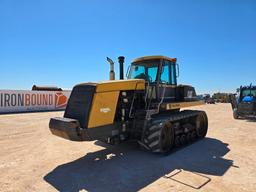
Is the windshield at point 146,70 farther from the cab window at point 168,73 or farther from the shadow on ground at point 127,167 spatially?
the shadow on ground at point 127,167

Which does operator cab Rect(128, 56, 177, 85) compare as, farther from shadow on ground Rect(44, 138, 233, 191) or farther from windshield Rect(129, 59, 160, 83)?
shadow on ground Rect(44, 138, 233, 191)

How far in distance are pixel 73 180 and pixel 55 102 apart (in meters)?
22.1

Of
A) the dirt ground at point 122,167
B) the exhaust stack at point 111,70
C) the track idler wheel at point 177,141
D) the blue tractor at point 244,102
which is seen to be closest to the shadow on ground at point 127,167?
the dirt ground at point 122,167

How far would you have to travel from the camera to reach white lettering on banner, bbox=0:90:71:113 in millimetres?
21672

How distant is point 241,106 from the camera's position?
17.1 metres

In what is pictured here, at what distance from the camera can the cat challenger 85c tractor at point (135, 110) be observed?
5797 mm

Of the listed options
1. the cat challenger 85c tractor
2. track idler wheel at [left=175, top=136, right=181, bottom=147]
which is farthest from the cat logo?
track idler wheel at [left=175, top=136, right=181, bottom=147]

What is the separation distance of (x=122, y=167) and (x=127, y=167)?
12 centimetres

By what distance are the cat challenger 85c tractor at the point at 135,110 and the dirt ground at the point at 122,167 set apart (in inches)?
23.1

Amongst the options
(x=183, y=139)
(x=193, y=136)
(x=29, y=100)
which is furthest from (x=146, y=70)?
(x=29, y=100)

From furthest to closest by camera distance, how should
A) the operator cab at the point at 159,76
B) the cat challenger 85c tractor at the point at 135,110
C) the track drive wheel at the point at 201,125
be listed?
the track drive wheel at the point at 201,125, the operator cab at the point at 159,76, the cat challenger 85c tractor at the point at 135,110

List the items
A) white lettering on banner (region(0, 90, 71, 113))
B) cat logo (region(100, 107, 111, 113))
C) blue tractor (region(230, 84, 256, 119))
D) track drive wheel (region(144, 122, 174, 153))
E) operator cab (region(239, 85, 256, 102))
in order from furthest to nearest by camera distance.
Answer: white lettering on banner (region(0, 90, 71, 113)), operator cab (region(239, 85, 256, 102)), blue tractor (region(230, 84, 256, 119)), track drive wheel (region(144, 122, 174, 153)), cat logo (region(100, 107, 111, 113))

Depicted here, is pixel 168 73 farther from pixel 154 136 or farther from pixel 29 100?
pixel 29 100

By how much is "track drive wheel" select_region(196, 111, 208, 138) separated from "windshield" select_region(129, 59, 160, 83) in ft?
11.5
